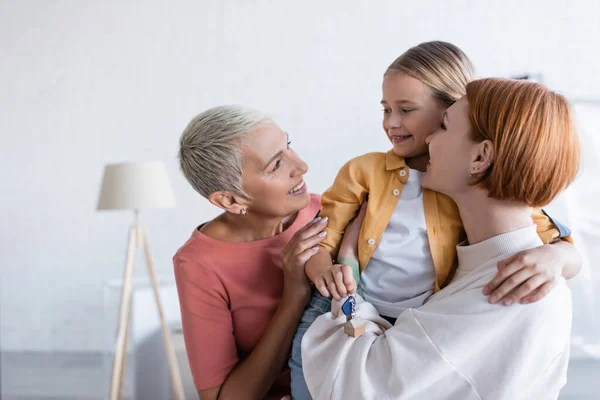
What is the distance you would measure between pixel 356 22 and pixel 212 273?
2.62m

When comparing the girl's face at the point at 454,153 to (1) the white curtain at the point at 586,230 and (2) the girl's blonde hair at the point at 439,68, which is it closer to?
(2) the girl's blonde hair at the point at 439,68

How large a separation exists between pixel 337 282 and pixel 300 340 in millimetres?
225

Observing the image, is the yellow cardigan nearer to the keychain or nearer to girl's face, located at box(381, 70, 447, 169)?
girl's face, located at box(381, 70, 447, 169)

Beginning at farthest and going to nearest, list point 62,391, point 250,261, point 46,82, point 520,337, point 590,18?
point 46,82 → point 62,391 → point 590,18 → point 250,261 → point 520,337

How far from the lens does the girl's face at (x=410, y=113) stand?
1351 mm

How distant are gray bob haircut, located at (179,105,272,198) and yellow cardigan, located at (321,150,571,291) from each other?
266 millimetres

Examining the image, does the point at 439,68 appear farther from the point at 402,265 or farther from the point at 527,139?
the point at 402,265

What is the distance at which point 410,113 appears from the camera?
53.7 inches

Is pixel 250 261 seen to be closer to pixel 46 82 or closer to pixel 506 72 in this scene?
pixel 506 72

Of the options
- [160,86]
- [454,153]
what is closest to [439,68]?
[454,153]

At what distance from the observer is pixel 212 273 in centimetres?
146

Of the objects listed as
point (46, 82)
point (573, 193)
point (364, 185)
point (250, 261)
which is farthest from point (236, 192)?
point (46, 82)

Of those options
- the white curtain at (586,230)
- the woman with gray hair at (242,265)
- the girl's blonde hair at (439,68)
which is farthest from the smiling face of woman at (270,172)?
the white curtain at (586,230)

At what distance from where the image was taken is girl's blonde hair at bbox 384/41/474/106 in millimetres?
1346
